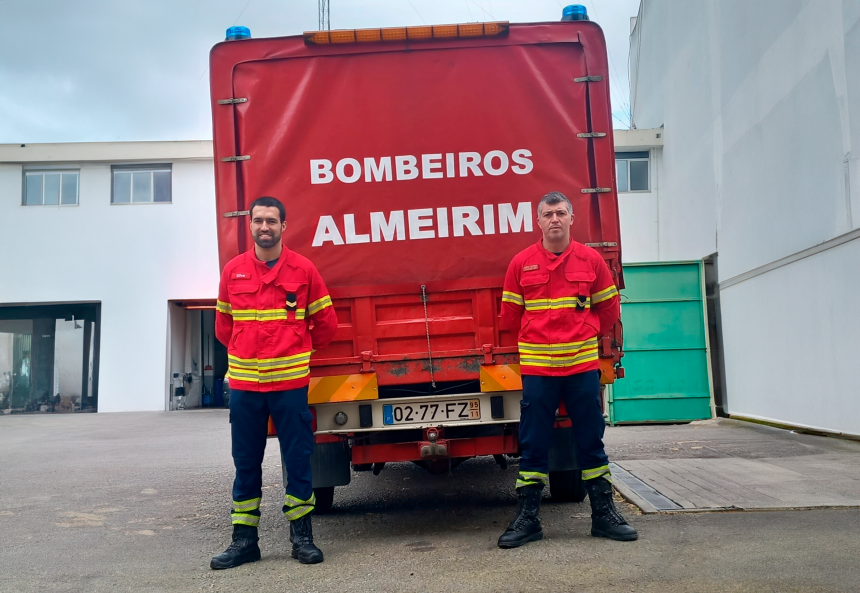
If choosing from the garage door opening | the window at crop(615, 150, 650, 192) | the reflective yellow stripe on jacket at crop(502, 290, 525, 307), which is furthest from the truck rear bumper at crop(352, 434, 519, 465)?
the garage door opening

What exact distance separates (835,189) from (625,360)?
189 inches

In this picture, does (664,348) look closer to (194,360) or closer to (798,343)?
(798,343)

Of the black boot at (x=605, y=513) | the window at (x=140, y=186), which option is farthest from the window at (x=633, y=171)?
the black boot at (x=605, y=513)

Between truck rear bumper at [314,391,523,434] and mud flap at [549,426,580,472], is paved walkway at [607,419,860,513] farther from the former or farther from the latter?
truck rear bumper at [314,391,523,434]

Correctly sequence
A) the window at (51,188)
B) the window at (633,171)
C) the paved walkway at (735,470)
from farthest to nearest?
the window at (51,188) → the window at (633,171) → the paved walkway at (735,470)


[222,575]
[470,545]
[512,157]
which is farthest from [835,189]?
[222,575]

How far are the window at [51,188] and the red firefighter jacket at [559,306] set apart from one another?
19.5m

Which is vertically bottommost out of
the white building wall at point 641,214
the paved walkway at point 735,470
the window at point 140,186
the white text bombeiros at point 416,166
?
the paved walkway at point 735,470

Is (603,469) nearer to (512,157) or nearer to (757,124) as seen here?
(512,157)

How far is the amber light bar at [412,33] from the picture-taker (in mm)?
5359

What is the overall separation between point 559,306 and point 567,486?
6.39ft

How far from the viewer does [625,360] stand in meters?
13.6

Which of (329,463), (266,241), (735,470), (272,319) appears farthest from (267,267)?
(735,470)

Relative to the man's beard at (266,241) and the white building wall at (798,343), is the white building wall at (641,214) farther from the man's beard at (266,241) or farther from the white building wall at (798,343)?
the man's beard at (266,241)
